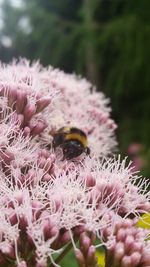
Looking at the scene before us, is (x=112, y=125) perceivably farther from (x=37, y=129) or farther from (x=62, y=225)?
(x=62, y=225)

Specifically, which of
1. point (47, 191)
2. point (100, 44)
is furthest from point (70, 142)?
point (100, 44)

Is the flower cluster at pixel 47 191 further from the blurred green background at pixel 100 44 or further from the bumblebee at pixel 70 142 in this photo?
the blurred green background at pixel 100 44

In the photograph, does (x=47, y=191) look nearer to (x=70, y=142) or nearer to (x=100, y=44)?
(x=70, y=142)

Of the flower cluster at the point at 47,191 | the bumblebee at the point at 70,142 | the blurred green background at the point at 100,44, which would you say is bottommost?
the flower cluster at the point at 47,191

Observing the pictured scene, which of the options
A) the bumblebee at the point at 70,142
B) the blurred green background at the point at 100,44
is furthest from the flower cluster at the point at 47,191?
the blurred green background at the point at 100,44

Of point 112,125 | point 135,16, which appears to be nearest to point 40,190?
point 112,125
